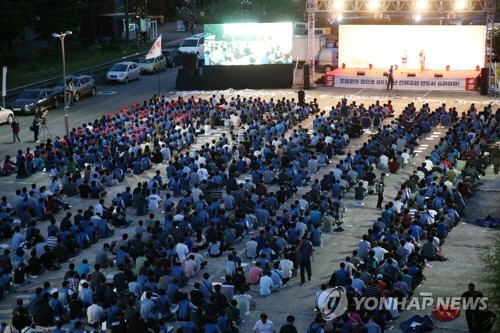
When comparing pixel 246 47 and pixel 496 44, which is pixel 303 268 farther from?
pixel 496 44

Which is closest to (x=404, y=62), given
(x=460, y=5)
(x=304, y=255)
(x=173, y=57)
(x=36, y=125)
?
(x=460, y=5)

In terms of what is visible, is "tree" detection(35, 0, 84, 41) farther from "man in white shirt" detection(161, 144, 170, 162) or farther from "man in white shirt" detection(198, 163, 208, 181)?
"man in white shirt" detection(198, 163, 208, 181)

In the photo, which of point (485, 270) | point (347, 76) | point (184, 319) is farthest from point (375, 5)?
point (184, 319)

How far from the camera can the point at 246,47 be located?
55969mm

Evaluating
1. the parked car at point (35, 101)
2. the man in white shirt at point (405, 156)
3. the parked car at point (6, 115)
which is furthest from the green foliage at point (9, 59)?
the man in white shirt at point (405, 156)

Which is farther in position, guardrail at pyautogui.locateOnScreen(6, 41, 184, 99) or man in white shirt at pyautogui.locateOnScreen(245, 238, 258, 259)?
guardrail at pyautogui.locateOnScreen(6, 41, 184, 99)

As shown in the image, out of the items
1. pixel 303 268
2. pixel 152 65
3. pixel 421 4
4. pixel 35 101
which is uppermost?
pixel 421 4

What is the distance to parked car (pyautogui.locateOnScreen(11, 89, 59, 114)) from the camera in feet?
158

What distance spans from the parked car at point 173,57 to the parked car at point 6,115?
868 inches

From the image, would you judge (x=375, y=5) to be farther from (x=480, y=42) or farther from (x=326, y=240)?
(x=326, y=240)

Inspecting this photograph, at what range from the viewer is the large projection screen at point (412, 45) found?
57.1m

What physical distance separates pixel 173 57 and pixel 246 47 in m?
12.9

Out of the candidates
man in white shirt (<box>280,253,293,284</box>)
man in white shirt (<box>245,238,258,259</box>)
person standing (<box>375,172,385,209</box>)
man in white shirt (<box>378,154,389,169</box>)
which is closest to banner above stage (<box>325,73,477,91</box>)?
man in white shirt (<box>378,154,389,169</box>)

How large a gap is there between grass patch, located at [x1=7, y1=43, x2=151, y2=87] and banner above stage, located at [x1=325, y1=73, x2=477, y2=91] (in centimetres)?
1933
